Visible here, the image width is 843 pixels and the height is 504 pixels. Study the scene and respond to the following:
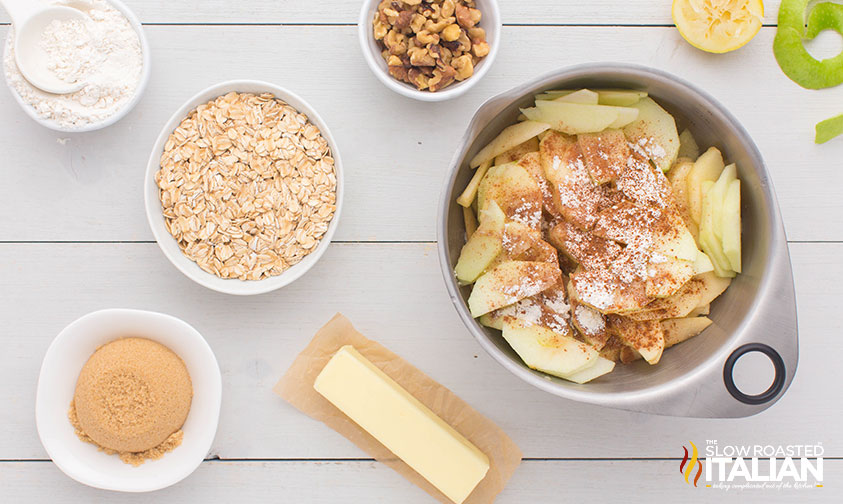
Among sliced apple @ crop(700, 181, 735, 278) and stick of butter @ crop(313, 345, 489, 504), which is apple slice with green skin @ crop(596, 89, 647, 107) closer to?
sliced apple @ crop(700, 181, 735, 278)

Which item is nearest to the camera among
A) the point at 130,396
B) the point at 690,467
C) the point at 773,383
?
the point at 773,383

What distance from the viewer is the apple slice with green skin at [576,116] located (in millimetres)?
953

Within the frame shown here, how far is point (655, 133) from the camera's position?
981 millimetres

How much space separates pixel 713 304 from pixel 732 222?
0.15 metres

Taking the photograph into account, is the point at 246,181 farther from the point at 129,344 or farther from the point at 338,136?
the point at 129,344

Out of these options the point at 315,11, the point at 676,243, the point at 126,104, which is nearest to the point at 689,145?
the point at 676,243

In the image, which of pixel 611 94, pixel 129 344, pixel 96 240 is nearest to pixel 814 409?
pixel 611 94

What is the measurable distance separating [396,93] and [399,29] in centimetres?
12

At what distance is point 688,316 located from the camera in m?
0.99

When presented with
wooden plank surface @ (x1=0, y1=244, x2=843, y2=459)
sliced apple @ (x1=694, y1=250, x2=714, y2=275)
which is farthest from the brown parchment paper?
sliced apple @ (x1=694, y1=250, x2=714, y2=275)

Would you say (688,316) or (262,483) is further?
(262,483)

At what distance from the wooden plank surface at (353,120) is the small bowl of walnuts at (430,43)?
8cm

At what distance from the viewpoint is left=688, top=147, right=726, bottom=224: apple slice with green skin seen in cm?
97

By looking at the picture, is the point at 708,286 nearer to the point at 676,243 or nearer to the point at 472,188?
the point at 676,243
